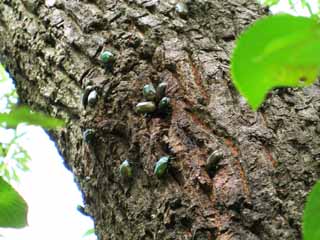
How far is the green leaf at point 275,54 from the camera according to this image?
0.27 meters

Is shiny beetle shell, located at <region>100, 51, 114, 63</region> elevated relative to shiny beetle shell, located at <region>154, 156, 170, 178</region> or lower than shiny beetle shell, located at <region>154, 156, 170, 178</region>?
elevated

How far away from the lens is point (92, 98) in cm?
129

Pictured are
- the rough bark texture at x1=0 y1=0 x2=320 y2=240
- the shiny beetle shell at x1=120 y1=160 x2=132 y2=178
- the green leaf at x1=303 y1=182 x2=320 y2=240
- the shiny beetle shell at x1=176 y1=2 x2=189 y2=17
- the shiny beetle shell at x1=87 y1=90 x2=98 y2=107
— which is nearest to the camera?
the green leaf at x1=303 y1=182 x2=320 y2=240

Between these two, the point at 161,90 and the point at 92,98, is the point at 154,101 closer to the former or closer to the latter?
the point at 161,90

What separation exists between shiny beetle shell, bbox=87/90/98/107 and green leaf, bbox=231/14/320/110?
96cm

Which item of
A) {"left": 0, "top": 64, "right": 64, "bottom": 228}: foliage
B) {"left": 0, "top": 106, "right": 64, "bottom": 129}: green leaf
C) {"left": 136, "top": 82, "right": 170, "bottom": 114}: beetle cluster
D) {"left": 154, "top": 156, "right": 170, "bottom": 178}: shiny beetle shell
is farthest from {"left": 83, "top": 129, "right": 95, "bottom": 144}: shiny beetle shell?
{"left": 0, "top": 106, "right": 64, "bottom": 129}: green leaf

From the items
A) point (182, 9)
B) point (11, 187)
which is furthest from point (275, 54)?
point (182, 9)

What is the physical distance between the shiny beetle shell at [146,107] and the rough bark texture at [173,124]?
0.02 metres

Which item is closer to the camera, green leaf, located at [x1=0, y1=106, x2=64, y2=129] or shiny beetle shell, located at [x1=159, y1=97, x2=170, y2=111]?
green leaf, located at [x1=0, y1=106, x2=64, y2=129]

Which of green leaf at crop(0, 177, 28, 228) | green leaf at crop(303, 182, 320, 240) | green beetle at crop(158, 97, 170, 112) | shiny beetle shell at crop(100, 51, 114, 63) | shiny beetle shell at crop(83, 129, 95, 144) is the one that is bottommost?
shiny beetle shell at crop(83, 129, 95, 144)

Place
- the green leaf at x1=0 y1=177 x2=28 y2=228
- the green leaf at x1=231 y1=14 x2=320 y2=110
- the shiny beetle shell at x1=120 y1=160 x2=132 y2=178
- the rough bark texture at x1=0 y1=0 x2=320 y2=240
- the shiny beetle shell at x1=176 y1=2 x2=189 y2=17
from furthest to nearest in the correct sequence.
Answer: the shiny beetle shell at x1=176 y1=2 x2=189 y2=17 → the shiny beetle shell at x1=120 y1=160 x2=132 y2=178 → the rough bark texture at x1=0 y1=0 x2=320 y2=240 → the green leaf at x1=0 y1=177 x2=28 y2=228 → the green leaf at x1=231 y1=14 x2=320 y2=110

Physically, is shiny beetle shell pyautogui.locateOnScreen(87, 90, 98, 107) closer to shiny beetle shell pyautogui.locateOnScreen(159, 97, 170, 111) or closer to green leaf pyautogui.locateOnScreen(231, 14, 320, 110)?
shiny beetle shell pyautogui.locateOnScreen(159, 97, 170, 111)

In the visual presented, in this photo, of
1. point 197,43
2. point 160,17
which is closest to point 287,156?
point 197,43

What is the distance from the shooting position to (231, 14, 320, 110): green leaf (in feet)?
0.87
